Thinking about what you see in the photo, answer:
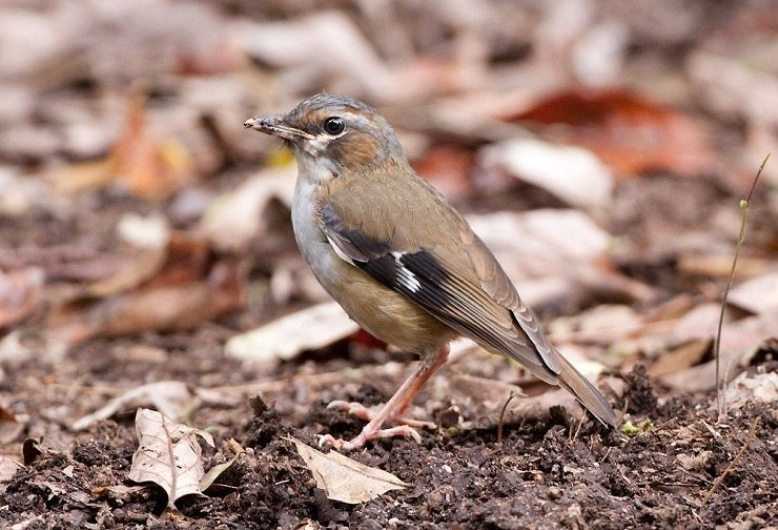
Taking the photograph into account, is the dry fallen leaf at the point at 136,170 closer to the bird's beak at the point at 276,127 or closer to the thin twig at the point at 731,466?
the bird's beak at the point at 276,127

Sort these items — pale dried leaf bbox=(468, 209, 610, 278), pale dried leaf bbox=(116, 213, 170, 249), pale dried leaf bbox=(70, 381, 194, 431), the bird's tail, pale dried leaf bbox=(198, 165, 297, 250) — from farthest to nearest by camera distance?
pale dried leaf bbox=(116, 213, 170, 249)
pale dried leaf bbox=(198, 165, 297, 250)
pale dried leaf bbox=(468, 209, 610, 278)
pale dried leaf bbox=(70, 381, 194, 431)
the bird's tail

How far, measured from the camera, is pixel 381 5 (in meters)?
11.8

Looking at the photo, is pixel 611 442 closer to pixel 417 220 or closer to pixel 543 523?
pixel 543 523

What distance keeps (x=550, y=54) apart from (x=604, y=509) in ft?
26.4

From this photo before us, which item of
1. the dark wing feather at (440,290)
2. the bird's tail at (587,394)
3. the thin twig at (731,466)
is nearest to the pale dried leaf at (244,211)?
the dark wing feather at (440,290)

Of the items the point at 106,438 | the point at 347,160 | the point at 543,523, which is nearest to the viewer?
the point at 543,523

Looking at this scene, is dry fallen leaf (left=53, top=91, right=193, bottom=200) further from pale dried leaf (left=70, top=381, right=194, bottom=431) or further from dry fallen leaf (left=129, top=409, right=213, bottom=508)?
dry fallen leaf (left=129, top=409, right=213, bottom=508)

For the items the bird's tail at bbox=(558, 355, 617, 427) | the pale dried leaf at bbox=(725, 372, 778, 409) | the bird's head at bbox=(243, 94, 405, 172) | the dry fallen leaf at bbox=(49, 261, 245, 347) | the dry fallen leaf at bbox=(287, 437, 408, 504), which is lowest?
the dry fallen leaf at bbox=(49, 261, 245, 347)

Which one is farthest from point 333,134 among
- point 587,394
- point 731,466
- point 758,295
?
point 731,466

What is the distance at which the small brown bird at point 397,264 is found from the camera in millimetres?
5043

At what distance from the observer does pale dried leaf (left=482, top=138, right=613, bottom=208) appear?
8.74 m

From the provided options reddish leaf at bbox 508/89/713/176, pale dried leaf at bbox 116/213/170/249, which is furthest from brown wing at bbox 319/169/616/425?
reddish leaf at bbox 508/89/713/176

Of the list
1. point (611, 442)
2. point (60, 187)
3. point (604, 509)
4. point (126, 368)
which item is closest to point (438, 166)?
point (60, 187)

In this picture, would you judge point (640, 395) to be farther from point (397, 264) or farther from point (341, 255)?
point (341, 255)
